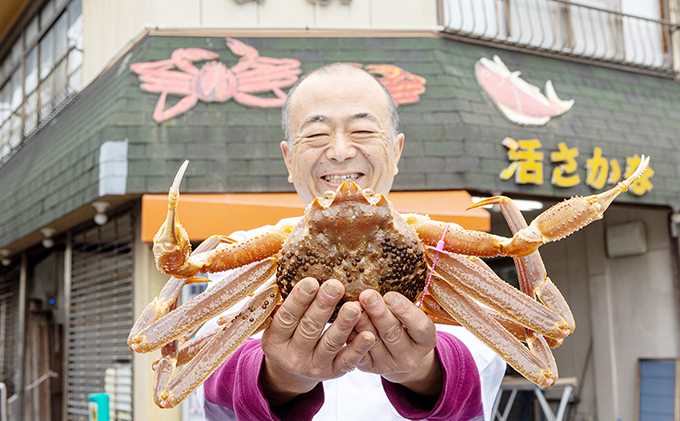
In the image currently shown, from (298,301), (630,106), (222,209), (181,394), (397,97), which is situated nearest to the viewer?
(298,301)

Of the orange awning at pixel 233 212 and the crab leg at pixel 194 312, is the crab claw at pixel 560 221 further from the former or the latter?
the orange awning at pixel 233 212

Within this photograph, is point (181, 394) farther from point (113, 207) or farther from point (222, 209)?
point (113, 207)

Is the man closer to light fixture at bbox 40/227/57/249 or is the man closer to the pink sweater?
the pink sweater

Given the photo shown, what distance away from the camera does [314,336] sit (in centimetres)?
157

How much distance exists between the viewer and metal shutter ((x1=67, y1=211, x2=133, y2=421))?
21.8 ft

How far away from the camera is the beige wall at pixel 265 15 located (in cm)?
610

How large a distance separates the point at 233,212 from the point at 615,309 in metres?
5.72

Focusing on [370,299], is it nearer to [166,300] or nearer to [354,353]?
[354,353]

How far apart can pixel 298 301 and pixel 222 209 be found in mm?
3909

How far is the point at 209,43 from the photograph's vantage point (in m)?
6.03

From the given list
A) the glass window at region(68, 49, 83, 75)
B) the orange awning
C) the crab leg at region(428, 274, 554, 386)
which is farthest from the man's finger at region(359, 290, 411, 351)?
the glass window at region(68, 49, 83, 75)

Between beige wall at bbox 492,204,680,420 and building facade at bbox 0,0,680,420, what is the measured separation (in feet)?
0.08

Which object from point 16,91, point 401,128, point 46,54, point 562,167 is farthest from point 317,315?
point 16,91

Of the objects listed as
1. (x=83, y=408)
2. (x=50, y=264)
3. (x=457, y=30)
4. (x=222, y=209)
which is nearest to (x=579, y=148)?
(x=457, y=30)
